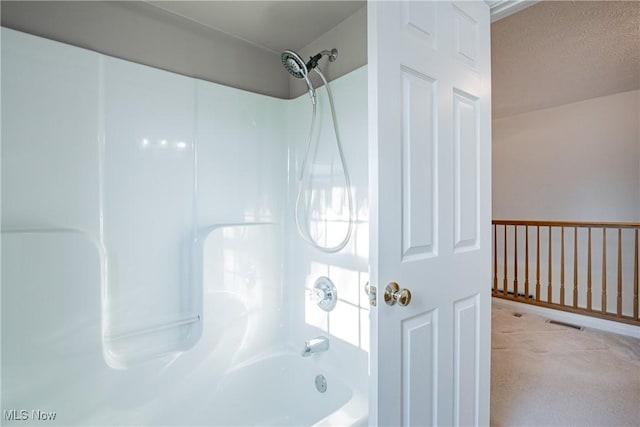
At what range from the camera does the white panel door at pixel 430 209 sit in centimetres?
90

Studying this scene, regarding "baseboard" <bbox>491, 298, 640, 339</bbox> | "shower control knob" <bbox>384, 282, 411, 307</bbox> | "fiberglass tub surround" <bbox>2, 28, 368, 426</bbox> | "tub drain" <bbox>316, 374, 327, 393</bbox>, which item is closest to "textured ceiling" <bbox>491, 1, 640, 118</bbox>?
"fiberglass tub surround" <bbox>2, 28, 368, 426</bbox>

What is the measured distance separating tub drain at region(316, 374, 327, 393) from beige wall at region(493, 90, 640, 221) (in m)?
3.71

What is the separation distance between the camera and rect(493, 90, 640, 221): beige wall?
3230 millimetres

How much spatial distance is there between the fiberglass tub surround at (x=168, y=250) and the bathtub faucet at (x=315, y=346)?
0.10 ft

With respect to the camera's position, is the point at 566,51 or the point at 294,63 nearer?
the point at 294,63

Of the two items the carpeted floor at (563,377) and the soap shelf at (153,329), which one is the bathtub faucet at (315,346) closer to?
the soap shelf at (153,329)

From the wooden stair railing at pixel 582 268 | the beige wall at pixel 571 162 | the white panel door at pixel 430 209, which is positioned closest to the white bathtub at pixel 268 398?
the white panel door at pixel 430 209

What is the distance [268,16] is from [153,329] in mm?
1809

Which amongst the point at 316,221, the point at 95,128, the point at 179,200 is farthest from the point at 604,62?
the point at 95,128

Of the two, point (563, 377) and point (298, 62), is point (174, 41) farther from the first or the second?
point (563, 377)

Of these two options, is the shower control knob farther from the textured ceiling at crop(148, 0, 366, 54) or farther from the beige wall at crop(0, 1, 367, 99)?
the textured ceiling at crop(148, 0, 366, 54)

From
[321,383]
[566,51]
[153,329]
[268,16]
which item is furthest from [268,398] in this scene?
[566,51]

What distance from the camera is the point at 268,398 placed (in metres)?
1.74

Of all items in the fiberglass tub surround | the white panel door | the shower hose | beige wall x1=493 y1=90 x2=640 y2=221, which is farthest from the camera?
beige wall x1=493 y1=90 x2=640 y2=221
